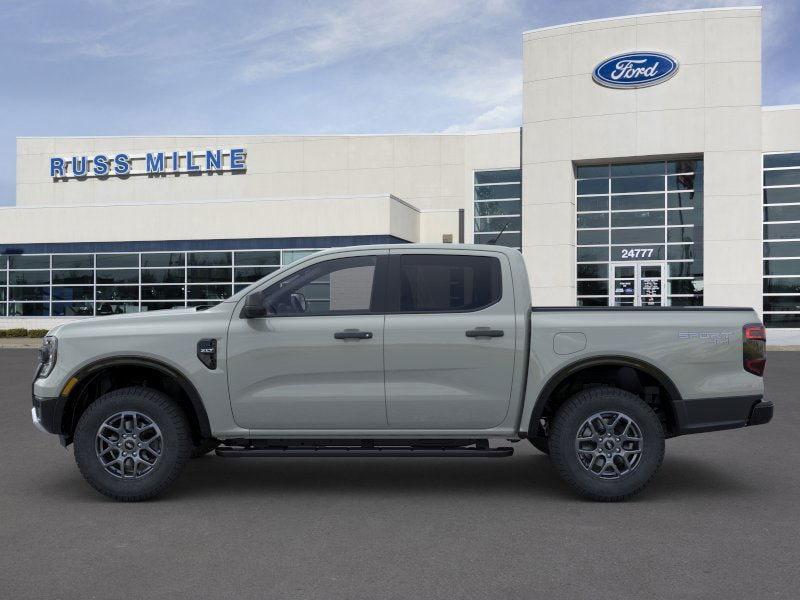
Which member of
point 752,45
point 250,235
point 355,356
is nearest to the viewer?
point 355,356

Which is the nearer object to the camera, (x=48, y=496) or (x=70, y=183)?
(x=48, y=496)

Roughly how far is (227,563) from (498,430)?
239 centimetres

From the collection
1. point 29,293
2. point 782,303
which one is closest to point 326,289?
point 782,303

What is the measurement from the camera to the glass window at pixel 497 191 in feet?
117

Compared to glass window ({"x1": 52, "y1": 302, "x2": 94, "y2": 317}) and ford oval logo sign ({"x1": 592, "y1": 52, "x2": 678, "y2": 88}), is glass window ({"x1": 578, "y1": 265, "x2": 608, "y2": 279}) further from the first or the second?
glass window ({"x1": 52, "y1": 302, "x2": 94, "y2": 317})

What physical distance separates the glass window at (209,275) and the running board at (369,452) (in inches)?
1176

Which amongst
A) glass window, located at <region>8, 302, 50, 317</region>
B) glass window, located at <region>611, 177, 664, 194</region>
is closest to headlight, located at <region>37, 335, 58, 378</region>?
glass window, located at <region>611, 177, 664, 194</region>

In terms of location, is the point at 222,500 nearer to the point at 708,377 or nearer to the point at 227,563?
the point at 227,563

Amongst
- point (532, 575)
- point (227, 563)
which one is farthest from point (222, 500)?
point (532, 575)

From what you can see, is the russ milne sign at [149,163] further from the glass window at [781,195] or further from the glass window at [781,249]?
the glass window at [781,249]

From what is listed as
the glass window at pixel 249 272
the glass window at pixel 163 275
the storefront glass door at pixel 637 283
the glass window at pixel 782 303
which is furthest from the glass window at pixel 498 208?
the glass window at pixel 782 303

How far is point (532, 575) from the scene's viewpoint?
4605 millimetres

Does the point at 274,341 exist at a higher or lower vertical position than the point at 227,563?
higher

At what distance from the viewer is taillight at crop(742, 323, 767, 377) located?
6.42 metres
